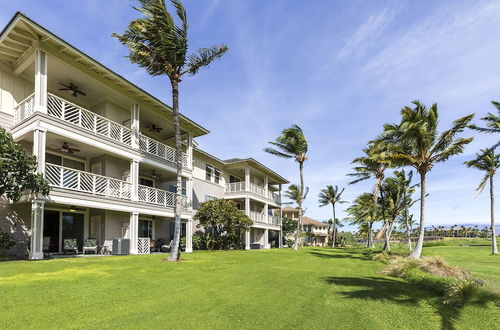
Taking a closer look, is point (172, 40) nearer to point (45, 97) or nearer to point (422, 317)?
point (45, 97)

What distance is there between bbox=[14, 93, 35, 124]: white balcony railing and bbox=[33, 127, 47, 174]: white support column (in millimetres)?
1057

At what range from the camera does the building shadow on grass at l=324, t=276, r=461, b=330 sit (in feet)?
19.7

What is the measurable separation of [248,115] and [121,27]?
1268cm

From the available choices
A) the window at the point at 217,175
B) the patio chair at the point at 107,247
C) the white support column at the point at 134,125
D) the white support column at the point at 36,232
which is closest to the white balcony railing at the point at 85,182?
the white support column at the point at 36,232

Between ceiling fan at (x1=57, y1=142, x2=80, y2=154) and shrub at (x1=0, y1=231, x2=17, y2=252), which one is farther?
ceiling fan at (x1=57, y1=142, x2=80, y2=154)

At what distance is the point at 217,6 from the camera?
1380cm

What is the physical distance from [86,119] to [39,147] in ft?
9.94

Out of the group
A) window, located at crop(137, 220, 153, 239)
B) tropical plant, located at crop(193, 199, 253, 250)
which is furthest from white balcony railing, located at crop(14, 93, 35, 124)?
tropical plant, located at crop(193, 199, 253, 250)

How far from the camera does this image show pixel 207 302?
5941 millimetres

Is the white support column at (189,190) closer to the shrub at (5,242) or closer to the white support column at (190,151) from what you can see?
the white support column at (190,151)

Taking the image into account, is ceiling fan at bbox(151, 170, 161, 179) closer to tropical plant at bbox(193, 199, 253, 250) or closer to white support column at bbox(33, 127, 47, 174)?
tropical plant at bbox(193, 199, 253, 250)

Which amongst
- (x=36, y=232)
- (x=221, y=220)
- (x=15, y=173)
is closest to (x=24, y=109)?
(x=15, y=173)

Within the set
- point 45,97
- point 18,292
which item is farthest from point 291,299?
point 45,97

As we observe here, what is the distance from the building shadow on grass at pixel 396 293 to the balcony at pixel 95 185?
35.8ft
